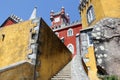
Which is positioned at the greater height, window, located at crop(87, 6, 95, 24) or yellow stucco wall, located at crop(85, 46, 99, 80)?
window, located at crop(87, 6, 95, 24)

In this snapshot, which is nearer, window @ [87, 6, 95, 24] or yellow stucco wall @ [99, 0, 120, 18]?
yellow stucco wall @ [99, 0, 120, 18]

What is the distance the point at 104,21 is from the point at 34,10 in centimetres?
592

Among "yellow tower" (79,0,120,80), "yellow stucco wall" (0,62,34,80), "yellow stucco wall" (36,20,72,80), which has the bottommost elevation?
"yellow stucco wall" (0,62,34,80)

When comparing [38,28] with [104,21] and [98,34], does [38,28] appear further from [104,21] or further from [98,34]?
[104,21]

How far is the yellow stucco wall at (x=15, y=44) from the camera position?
10.0 m

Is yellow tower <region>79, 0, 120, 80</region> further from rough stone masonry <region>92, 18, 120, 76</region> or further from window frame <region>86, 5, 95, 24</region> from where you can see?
rough stone masonry <region>92, 18, 120, 76</region>

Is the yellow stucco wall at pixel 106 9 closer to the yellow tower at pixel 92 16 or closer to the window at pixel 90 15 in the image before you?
the yellow tower at pixel 92 16

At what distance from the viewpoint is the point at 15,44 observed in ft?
34.7

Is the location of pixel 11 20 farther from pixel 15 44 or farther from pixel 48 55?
pixel 48 55

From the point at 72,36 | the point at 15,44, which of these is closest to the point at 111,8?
the point at 15,44

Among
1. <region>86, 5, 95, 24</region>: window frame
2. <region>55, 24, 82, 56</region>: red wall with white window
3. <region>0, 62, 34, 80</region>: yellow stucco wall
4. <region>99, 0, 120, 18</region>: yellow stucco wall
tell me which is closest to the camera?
<region>0, 62, 34, 80</region>: yellow stucco wall

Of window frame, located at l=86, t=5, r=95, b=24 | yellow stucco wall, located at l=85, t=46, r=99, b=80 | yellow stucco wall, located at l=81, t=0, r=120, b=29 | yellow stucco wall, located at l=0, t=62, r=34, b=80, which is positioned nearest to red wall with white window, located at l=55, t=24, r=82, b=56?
window frame, located at l=86, t=5, r=95, b=24

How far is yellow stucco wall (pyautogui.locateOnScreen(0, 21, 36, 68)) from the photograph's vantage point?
394 inches

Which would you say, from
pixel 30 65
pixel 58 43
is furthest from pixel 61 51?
pixel 30 65
